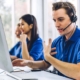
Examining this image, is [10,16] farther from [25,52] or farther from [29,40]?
[25,52]

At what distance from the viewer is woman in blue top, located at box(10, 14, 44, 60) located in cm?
230

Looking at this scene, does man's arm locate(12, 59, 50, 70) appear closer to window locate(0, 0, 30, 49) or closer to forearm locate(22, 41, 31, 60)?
forearm locate(22, 41, 31, 60)

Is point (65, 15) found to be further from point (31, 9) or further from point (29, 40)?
point (31, 9)

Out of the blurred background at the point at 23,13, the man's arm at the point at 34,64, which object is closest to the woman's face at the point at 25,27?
the blurred background at the point at 23,13

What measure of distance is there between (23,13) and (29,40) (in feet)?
2.36

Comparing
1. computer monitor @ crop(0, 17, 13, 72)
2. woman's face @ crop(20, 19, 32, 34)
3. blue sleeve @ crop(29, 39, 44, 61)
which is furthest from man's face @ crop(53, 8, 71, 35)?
woman's face @ crop(20, 19, 32, 34)

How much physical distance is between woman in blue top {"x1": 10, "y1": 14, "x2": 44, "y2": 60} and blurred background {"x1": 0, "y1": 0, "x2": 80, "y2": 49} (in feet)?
1.43

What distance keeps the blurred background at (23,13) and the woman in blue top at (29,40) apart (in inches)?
17.1

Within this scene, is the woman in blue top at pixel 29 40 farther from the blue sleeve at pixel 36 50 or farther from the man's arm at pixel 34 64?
the man's arm at pixel 34 64

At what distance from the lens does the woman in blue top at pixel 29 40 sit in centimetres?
230

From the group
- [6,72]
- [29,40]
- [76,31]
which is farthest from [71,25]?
[29,40]

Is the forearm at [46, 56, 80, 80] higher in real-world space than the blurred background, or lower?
lower

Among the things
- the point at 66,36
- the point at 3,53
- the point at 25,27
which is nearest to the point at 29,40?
the point at 25,27

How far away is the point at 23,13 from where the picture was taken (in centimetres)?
301
